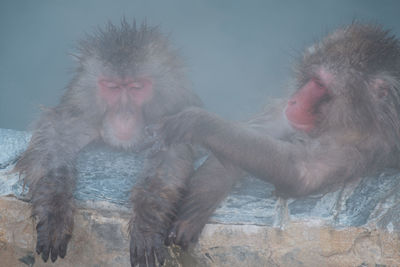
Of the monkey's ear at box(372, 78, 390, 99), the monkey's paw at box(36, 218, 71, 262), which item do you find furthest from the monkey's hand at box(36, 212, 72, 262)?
the monkey's ear at box(372, 78, 390, 99)

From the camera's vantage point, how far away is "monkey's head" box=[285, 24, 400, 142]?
224 cm

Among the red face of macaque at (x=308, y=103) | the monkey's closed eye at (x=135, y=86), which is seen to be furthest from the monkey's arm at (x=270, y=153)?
the monkey's closed eye at (x=135, y=86)

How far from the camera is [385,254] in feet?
6.60

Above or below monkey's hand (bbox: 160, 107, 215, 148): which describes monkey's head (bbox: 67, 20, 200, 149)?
above

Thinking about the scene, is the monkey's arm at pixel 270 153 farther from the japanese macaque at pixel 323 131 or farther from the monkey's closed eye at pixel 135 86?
the monkey's closed eye at pixel 135 86

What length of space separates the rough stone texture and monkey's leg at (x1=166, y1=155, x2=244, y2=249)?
0.06 metres

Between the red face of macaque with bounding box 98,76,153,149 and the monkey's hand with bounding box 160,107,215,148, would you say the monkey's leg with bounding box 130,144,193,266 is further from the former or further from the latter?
the red face of macaque with bounding box 98,76,153,149

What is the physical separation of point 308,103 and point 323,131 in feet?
0.57

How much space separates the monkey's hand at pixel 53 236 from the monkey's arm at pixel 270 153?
694 millimetres

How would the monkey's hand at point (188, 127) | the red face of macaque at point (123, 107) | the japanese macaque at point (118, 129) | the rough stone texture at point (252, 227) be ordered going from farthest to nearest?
the red face of macaque at point (123, 107) → the monkey's hand at point (188, 127) → the japanese macaque at point (118, 129) → the rough stone texture at point (252, 227)

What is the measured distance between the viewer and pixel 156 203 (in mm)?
2227

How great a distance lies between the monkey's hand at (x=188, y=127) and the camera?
2.29 m

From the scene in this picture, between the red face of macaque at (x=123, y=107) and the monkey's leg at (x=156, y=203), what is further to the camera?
the red face of macaque at (x=123, y=107)

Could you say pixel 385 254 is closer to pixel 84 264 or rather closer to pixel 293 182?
pixel 293 182
